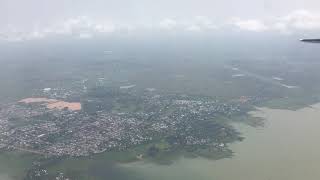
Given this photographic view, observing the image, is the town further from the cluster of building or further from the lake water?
the lake water

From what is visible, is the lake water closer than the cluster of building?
Yes

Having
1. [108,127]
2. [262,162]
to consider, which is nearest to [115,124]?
[108,127]

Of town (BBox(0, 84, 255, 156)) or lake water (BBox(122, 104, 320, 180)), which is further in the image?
town (BBox(0, 84, 255, 156))

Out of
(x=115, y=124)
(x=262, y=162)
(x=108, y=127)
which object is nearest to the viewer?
(x=262, y=162)

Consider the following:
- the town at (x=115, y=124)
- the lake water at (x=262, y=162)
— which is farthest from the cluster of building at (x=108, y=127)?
the lake water at (x=262, y=162)

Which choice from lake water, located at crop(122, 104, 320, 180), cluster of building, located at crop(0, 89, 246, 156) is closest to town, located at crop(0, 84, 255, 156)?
cluster of building, located at crop(0, 89, 246, 156)

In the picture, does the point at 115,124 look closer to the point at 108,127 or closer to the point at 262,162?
the point at 108,127

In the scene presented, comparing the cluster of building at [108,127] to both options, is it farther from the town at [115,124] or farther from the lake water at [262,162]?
the lake water at [262,162]

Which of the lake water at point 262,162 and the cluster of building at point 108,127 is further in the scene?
the cluster of building at point 108,127
